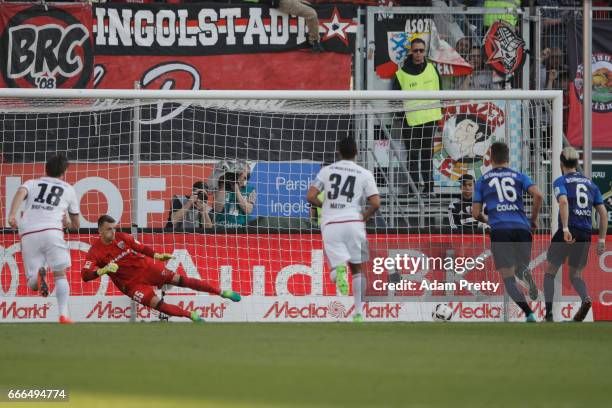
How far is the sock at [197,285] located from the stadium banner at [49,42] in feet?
14.9

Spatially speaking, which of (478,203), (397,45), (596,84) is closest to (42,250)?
(478,203)

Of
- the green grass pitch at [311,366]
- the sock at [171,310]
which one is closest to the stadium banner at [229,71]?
the sock at [171,310]

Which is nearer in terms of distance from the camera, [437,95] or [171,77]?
[437,95]

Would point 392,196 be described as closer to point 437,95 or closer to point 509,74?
point 437,95

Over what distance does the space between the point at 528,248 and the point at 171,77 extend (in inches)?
272

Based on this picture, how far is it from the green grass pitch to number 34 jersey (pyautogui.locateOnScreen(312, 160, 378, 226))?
5.79 feet

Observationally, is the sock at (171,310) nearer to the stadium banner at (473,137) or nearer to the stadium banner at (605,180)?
the stadium banner at (473,137)

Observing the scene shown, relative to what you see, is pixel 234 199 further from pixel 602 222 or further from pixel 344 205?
pixel 602 222

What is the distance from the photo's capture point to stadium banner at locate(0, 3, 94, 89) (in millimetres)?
17406

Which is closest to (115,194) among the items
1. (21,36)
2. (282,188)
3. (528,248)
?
(282,188)

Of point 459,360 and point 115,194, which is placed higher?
point 115,194

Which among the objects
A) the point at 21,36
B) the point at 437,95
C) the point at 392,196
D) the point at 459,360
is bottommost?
the point at 459,360

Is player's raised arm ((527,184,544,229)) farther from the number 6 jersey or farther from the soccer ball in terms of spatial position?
the soccer ball

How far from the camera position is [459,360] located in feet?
25.4
